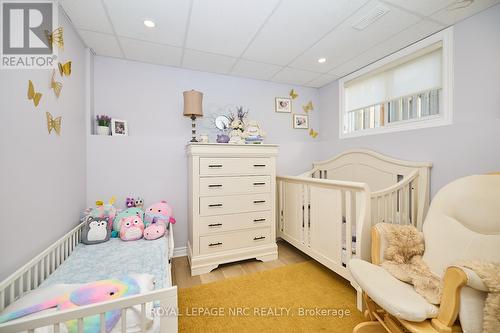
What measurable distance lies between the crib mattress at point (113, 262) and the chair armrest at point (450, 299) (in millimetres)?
A: 1377

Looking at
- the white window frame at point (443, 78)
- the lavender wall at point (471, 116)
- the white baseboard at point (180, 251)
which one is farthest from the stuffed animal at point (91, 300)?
the white window frame at point (443, 78)

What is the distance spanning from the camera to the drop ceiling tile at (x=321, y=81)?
2.89m

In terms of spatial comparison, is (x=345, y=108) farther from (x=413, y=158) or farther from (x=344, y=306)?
(x=344, y=306)

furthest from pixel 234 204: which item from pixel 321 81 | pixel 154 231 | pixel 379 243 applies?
pixel 321 81

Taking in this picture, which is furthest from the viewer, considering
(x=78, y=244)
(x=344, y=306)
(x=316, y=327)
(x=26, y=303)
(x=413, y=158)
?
(x=413, y=158)

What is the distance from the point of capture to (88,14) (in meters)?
1.62

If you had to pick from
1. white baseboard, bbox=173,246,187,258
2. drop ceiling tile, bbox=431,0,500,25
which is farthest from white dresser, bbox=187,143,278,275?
drop ceiling tile, bbox=431,0,500,25

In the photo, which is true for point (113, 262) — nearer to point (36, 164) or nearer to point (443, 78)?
point (36, 164)

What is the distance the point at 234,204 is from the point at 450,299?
1.71m

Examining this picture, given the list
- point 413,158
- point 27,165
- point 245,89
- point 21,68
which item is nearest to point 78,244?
point 27,165

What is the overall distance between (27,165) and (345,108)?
10.6ft

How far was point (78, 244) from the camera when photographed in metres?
1.76

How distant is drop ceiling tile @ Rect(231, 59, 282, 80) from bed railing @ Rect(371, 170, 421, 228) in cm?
184

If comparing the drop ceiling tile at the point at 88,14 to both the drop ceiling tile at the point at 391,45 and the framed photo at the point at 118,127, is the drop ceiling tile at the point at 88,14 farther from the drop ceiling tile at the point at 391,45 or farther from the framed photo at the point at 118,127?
the drop ceiling tile at the point at 391,45
